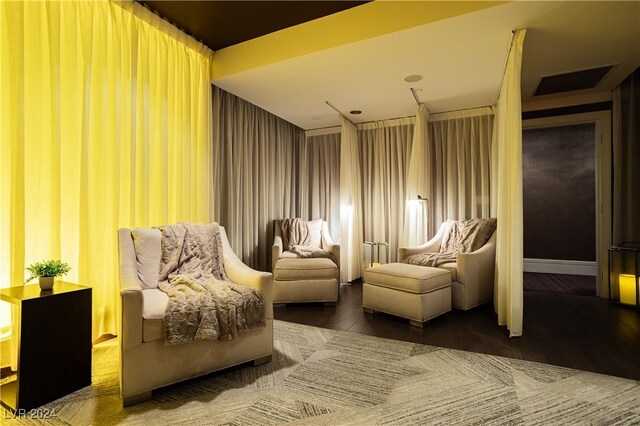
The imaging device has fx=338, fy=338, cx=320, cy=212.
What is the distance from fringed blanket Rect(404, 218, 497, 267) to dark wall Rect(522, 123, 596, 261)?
2.58 meters

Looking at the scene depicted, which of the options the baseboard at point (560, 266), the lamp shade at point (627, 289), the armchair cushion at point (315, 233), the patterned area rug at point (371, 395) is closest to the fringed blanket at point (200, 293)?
the patterned area rug at point (371, 395)

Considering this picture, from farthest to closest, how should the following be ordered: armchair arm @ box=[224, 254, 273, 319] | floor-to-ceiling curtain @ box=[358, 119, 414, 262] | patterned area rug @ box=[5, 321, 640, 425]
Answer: floor-to-ceiling curtain @ box=[358, 119, 414, 262] → armchair arm @ box=[224, 254, 273, 319] → patterned area rug @ box=[5, 321, 640, 425]

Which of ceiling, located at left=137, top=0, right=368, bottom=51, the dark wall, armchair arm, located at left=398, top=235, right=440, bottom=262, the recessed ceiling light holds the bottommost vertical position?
armchair arm, located at left=398, top=235, right=440, bottom=262

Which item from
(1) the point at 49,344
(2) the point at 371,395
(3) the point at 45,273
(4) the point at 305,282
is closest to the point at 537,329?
(2) the point at 371,395

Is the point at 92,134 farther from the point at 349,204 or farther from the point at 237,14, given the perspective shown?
the point at 349,204

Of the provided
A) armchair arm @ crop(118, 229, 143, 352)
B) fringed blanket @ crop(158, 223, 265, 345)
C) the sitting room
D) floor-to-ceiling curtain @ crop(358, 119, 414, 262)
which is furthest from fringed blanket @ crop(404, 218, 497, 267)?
armchair arm @ crop(118, 229, 143, 352)

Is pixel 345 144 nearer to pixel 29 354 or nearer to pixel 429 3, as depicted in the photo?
pixel 429 3

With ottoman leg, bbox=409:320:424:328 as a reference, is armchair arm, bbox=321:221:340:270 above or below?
above

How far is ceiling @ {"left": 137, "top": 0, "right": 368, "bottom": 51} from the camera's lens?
9.39 feet

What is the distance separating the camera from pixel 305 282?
359 centimetres

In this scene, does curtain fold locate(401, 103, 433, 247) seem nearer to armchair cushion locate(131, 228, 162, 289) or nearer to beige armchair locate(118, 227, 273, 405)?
beige armchair locate(118, 227, 273, 405)

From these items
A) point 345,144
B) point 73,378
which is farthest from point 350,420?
point 345,144

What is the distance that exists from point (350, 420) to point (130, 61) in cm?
310

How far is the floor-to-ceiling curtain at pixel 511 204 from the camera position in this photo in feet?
8.85
